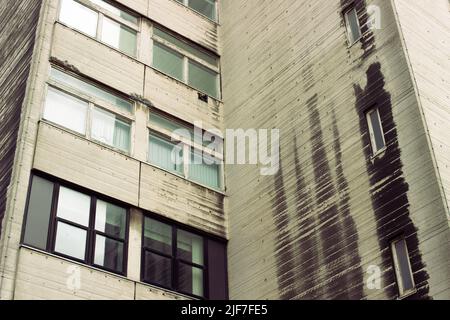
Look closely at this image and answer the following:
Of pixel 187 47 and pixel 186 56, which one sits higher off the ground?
pixel 187 47

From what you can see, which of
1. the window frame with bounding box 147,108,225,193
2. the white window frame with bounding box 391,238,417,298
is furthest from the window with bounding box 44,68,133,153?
the white window frame with bounding box 391,238,417,298

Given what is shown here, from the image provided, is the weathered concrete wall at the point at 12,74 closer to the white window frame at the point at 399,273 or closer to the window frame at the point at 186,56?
the window frame at the point at 186,56

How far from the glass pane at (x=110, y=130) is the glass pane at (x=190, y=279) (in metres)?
4.01

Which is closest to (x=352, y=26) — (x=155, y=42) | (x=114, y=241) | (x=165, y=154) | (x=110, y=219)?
(x=165, y=154)

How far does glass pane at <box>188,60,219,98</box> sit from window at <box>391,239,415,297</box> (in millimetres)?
10690

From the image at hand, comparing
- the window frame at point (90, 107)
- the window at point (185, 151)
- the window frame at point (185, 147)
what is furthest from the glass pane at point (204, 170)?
the window frame at point (90, 107)

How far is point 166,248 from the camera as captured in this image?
795 inches

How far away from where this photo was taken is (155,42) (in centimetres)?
2447

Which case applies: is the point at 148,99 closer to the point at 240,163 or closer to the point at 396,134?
the point at 240,163

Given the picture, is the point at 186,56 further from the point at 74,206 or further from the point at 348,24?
the point at 74,206

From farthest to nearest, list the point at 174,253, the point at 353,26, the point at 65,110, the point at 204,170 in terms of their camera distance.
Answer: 1. the point at 204,170
2. the point at 353,26
3. the point at 174,253
4. the point at 65,110

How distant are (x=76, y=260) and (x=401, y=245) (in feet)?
26.8

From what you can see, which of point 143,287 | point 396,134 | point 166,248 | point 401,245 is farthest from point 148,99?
point 401,245

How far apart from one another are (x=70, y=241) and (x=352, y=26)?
10450 mm
